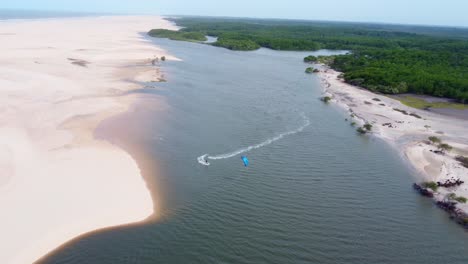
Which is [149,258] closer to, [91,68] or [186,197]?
[186,197]

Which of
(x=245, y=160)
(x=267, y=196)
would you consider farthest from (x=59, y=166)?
(x=267, y=196)

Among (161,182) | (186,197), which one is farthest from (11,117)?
(186,197)

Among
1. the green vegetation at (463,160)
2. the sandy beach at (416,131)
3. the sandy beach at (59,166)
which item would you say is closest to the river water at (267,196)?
the sandy beach at (59,166)

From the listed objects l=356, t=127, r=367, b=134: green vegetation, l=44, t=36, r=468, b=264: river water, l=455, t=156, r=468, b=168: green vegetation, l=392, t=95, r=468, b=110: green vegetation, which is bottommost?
l=44, t=36, r=468, b=264: river water

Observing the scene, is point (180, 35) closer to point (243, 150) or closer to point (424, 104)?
point (424, 104)

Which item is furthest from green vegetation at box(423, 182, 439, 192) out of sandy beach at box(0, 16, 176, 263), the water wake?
sandy beach at box(0, 16, 176, 263)

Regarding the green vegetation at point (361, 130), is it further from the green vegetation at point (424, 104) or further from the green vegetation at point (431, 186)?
the green vegetation at point (424, 104)

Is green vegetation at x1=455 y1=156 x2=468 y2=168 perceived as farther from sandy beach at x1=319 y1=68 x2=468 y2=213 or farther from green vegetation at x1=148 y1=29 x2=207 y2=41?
green vegetation at x1=148 y1=29 x2=207 y2=41
